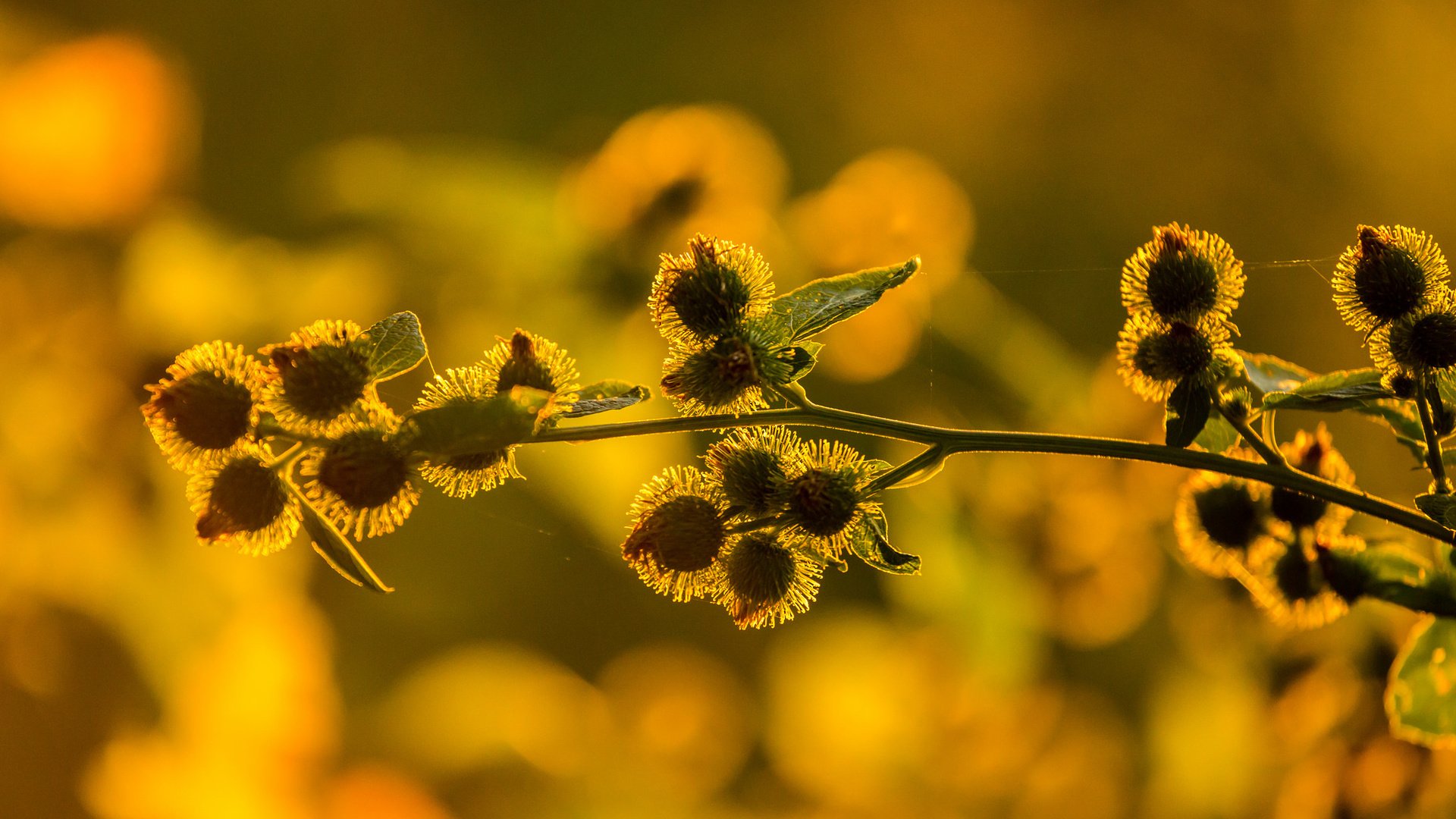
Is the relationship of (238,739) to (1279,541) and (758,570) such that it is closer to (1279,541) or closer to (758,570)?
(758,570)

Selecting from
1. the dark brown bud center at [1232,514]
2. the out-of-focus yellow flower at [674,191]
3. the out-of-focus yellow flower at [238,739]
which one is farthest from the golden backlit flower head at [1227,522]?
the out-of-focus yellow flower at [238,739]

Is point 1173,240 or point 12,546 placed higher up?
point 1173,240

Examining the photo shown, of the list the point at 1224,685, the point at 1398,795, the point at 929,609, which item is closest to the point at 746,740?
the point at 929,609

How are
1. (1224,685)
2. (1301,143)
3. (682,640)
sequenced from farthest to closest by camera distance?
(1301,143) → (682,640) → (1224,685)

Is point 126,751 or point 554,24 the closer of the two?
point 126,751

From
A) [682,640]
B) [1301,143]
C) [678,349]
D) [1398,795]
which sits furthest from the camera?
[1301,143]

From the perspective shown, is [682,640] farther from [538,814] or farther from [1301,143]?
[1301,143]

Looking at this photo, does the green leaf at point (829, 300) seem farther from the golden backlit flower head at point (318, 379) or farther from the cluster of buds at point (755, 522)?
the golden backlit flower head at point (318, 379)

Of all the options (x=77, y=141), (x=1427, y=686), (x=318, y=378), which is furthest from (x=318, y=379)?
(x=77, y=141)
